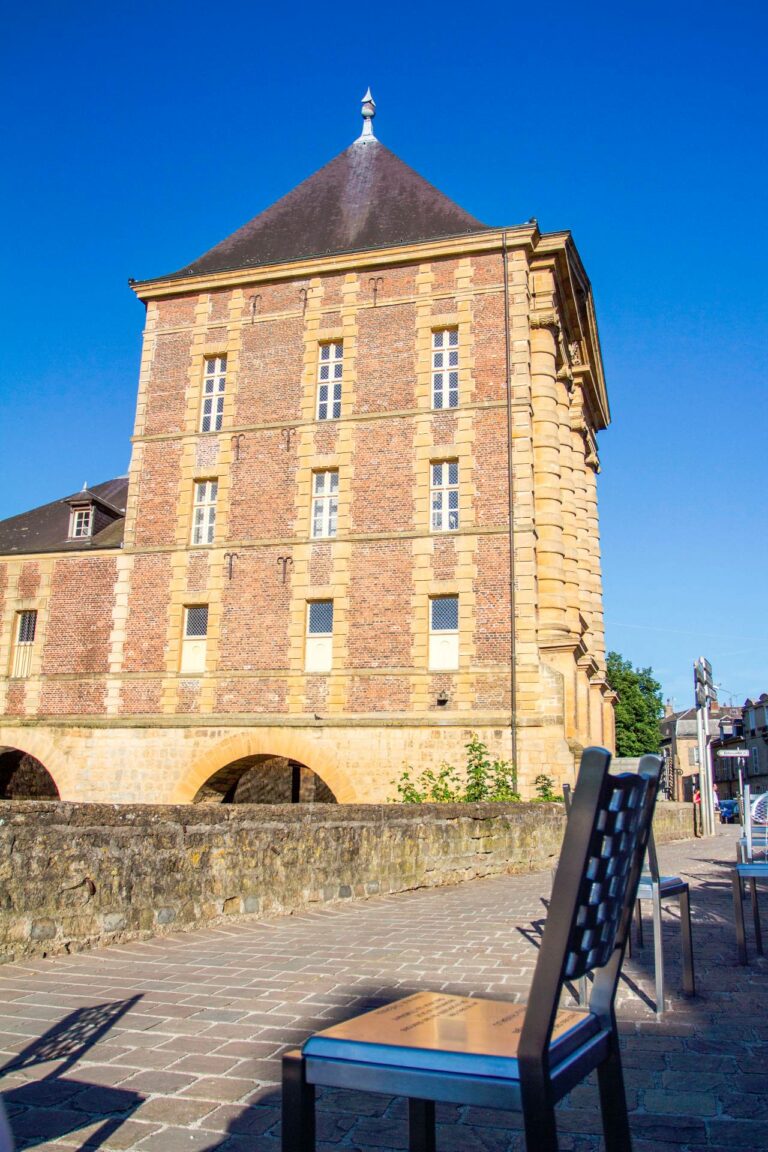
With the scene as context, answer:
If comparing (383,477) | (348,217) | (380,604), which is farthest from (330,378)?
(380,604)

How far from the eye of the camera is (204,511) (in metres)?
23.9

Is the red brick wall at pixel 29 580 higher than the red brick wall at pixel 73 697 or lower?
higher

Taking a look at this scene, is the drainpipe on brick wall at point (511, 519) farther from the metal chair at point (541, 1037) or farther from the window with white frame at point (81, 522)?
the metal chair at point (541, 1037)

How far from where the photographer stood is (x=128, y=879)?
22.7 ft

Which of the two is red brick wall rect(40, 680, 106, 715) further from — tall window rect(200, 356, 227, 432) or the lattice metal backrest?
the lattice metal backrest

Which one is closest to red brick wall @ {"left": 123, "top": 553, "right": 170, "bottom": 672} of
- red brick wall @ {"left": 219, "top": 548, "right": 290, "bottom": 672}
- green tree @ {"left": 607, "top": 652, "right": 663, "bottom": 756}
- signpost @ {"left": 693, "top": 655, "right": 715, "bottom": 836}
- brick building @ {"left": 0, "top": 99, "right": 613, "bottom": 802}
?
brick building @ {"left": 0, "top": 99, "right": 613, "bottom": 802}

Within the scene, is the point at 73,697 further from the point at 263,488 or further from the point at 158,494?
the point at 263,488

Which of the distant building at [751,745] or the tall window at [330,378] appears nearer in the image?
the tall window at [330,378]

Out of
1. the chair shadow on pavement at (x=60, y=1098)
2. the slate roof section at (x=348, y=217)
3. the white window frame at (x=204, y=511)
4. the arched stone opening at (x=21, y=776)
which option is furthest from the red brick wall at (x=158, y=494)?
the chair shadow on pavement at (x=60, y=1098)

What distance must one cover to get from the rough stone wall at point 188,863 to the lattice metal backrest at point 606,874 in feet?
16.5

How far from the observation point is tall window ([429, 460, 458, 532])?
72.0 feet

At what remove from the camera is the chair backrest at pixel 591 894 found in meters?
1.74

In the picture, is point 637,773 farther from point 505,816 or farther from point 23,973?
point 505,816

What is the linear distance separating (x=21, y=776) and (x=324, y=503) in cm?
1138
